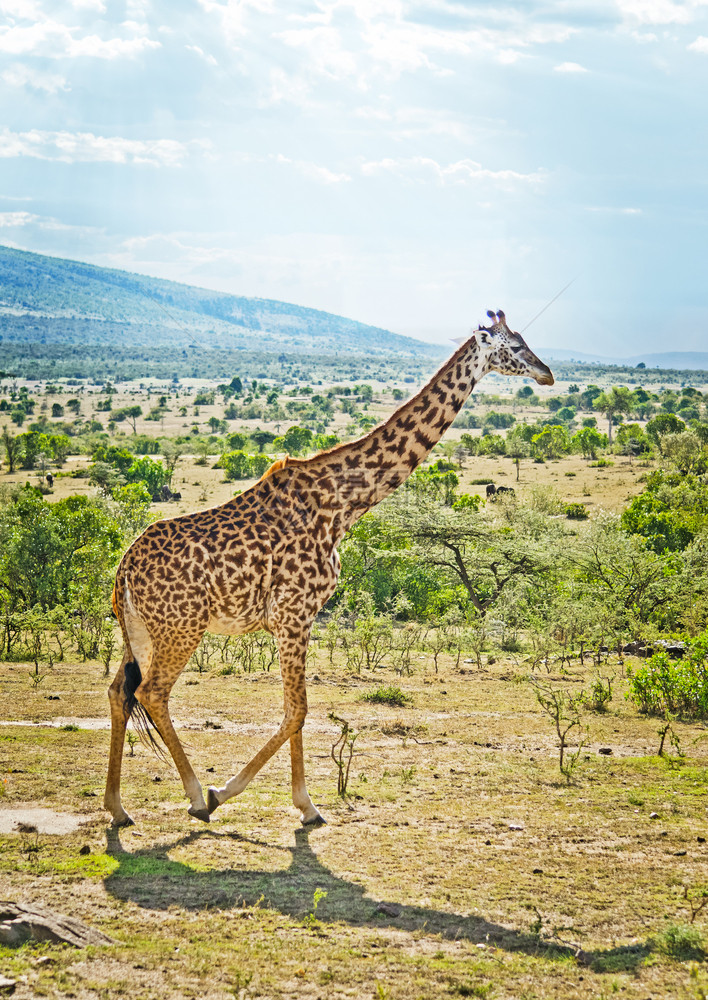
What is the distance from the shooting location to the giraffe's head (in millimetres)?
8477

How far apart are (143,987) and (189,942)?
594 millimetres

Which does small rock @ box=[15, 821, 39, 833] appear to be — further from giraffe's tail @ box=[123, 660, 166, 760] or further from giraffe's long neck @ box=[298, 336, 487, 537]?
giraffe's long neck @ box=[298, 336, 487, 537]

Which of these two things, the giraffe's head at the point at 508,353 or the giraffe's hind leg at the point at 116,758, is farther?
the giraffe's head at the point at 508,353

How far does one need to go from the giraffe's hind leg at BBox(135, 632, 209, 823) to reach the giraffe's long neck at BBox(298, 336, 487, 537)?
178 cm

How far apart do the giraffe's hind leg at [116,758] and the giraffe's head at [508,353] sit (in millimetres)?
4277

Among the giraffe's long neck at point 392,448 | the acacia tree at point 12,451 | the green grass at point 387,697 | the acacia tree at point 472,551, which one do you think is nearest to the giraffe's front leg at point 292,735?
the giraffe's long neck at point 392,448

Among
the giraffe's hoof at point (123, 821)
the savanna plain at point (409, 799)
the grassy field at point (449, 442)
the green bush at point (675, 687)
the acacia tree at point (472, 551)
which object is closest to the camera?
the savanna plain at point (409, 799)

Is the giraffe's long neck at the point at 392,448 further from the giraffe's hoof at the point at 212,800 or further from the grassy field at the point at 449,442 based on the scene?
the grassy field at the point at 449,442

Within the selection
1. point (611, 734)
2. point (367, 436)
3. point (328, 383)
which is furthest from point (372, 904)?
point (328, 383)

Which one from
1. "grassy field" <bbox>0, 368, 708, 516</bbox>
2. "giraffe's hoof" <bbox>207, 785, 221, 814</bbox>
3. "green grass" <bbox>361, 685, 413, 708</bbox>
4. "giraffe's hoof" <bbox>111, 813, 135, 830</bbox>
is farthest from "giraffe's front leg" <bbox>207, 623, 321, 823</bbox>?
"grassy field" <bbox>0, 368, 708, 516</bbox>

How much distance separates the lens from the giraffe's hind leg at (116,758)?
783 cm

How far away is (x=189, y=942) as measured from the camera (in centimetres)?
566

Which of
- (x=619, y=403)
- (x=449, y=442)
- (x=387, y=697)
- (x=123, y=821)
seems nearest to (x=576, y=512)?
(x=387, y=697)

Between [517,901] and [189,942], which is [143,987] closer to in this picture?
[189,942]
